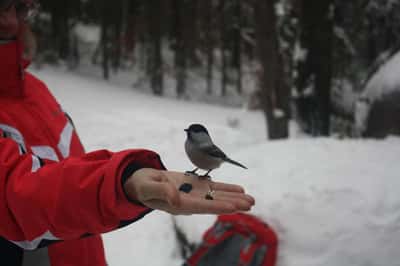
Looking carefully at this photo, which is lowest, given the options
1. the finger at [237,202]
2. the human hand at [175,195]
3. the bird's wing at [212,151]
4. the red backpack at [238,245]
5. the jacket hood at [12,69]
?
the red backpack at [238,245]

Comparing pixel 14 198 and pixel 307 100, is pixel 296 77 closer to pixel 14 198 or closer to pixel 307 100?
pixel 307 100

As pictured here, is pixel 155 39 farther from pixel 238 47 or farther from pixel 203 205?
pixel 203 205

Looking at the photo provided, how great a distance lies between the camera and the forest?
6.54 ft

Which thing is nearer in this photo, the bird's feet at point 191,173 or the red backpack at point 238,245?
the bird's feet at point 191,173

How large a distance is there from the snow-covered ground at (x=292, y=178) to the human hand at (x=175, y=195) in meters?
0.72

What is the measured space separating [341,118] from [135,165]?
141 inches

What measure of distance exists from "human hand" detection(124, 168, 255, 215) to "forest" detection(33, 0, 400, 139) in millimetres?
1064

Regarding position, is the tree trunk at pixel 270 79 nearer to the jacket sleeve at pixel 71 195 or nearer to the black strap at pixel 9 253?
the black strap at pixel 9 253

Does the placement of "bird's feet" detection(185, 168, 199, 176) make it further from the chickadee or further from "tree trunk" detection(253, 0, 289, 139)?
"tree trunk" detection(253, 0, 289, 139)

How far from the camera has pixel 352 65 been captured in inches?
190

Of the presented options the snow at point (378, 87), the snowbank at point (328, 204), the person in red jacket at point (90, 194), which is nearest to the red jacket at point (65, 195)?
the person in red jacket at point (90, 194)

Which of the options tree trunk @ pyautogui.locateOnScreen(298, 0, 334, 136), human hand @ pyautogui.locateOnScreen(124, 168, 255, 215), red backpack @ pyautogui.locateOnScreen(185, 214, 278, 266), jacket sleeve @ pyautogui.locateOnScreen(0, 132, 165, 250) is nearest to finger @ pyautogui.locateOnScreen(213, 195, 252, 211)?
human hand @ pyautogui.locateOnScreen(124, 168, 255, 215)

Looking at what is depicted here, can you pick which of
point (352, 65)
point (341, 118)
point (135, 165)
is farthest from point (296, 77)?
point (135, 165)

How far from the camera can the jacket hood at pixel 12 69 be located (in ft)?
3.71
